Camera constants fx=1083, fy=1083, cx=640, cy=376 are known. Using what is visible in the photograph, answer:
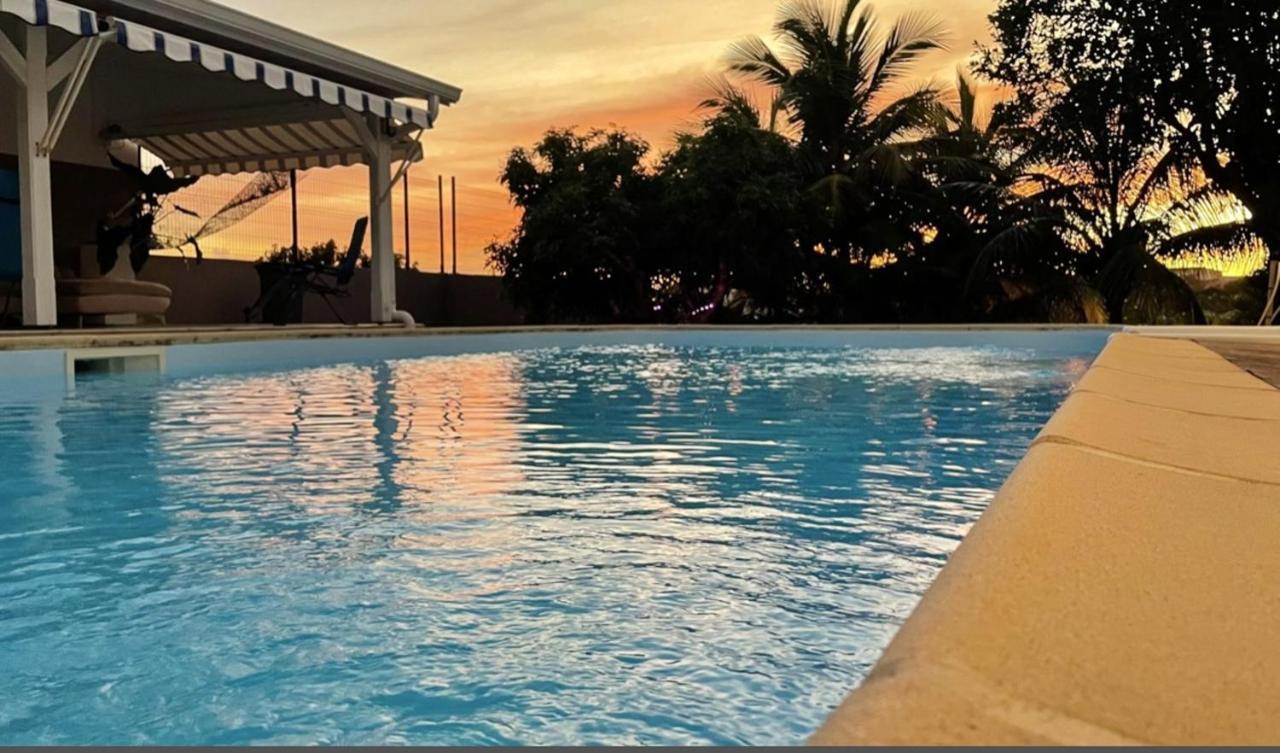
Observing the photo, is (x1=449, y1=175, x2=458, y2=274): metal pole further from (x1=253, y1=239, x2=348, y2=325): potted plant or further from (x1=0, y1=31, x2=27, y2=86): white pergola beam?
(x1=0, y1=31, x2=27, y2=86): white pergola beam

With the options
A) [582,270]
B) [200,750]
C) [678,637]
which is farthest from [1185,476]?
[582,270]

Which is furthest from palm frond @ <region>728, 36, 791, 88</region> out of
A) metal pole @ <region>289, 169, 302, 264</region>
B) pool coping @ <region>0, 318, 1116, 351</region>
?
metal pole @ <region>289, 169, 302, 264</region>

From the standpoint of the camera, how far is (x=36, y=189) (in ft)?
26.7

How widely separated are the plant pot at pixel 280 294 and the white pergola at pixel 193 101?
2.85 ft

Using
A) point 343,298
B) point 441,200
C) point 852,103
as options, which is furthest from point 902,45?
point 343,298

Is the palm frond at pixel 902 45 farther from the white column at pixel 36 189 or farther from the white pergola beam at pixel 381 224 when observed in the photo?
the white column at pixel 36 189

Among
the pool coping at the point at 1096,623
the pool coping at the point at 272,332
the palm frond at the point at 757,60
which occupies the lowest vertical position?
the pool coping at the point at 1096,623

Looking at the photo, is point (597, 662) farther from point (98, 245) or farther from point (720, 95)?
point (720, 95)

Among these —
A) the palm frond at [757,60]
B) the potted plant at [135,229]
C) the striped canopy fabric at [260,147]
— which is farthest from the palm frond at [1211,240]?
the potted plant at [135,229]

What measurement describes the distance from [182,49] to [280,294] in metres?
3.84

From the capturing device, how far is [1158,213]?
51.4 feet

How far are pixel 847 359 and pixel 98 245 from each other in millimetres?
7382

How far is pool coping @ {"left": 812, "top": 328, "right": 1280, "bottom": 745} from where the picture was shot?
71 cm

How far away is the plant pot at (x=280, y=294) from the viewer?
1136 cm
